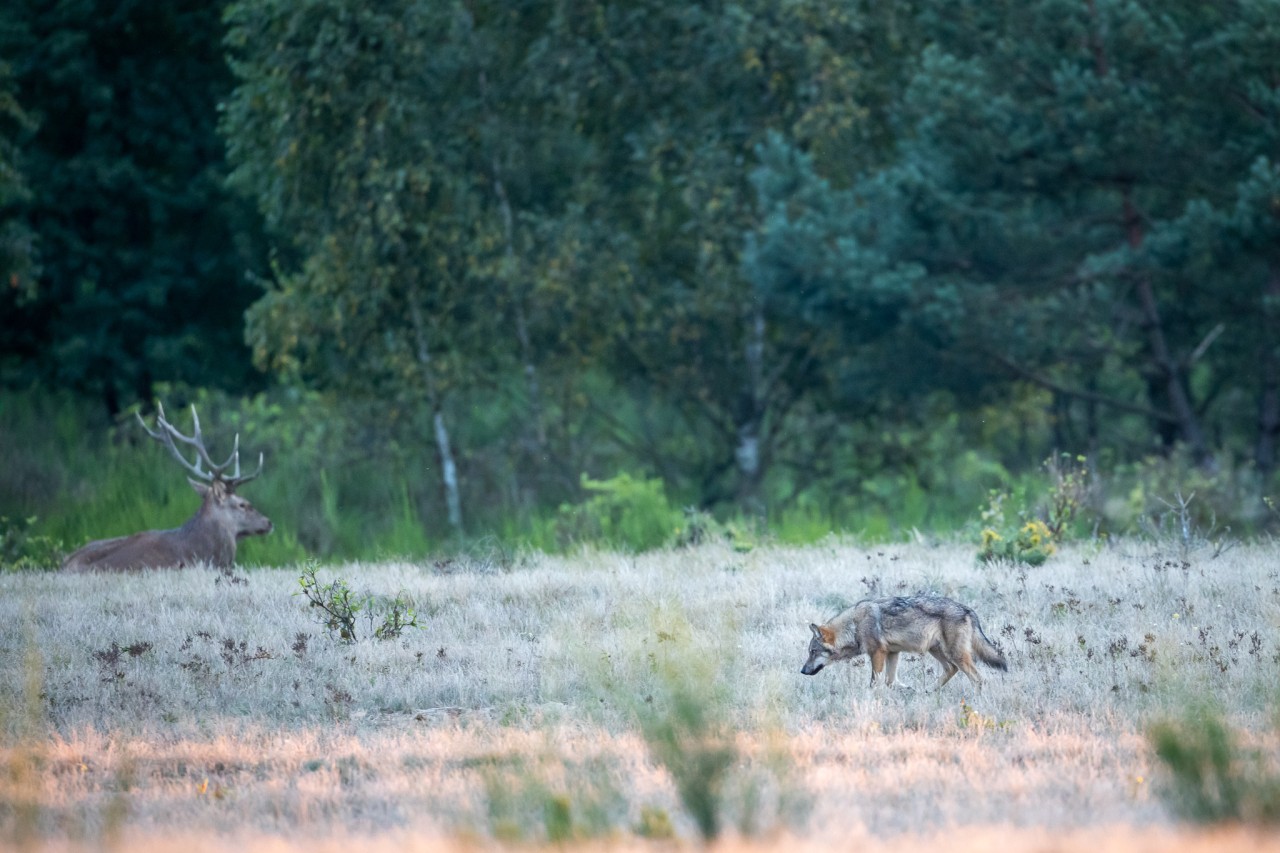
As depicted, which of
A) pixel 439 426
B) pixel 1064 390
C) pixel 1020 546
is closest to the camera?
pixel 1020 546

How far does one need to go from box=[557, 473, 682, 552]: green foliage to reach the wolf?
7.81 m

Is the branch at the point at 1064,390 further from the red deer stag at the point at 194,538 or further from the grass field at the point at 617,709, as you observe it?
the red deer stag at the point at 194,538

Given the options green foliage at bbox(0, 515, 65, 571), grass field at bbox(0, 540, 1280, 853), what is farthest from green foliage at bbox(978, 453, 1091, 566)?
green foliage at bbox(0, 515, 65, 571)

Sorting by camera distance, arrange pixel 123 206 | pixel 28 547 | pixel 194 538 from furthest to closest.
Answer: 1. pixel 123 206
2. pixel 28 547
3. pixel 194 538

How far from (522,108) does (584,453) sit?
514 centimetres

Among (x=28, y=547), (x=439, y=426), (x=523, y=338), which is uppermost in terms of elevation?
(x=523, y=338)

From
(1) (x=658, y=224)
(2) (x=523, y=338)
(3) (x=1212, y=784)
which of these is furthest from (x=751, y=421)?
(3) (x=1212, y=784)

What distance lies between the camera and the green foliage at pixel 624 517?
16750 mm

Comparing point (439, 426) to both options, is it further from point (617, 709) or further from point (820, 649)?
point (617, 709)

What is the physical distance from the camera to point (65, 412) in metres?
21.9

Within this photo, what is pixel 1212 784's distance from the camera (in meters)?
5.39

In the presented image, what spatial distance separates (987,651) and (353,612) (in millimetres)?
4355

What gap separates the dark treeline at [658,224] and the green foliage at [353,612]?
8.51 meters

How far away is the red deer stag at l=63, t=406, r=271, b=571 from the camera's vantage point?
12.8 metres
